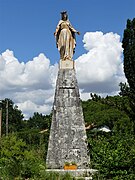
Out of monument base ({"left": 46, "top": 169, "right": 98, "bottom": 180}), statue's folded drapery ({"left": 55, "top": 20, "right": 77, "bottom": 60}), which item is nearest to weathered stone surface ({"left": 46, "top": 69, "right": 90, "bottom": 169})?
monument base ({"left": 46, "top": 169, "right": 98, "bottom": 180})

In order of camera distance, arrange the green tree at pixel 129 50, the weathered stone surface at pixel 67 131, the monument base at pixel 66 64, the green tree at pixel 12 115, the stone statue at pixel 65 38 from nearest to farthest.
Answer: the weathered stone surface at pixel 67 131 < the monument base at pixel 66 64 < the stone statue at pixel 65 38 < the green tree at pixel 129 50 < the green tree at pixel 12 115

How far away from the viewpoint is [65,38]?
12414mm

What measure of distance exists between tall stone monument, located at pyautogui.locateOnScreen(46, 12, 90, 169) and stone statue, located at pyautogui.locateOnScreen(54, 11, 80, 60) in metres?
0.18

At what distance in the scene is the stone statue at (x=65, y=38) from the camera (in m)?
12.3

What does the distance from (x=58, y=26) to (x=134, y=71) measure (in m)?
3.60

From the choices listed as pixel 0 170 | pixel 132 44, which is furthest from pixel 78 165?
pixel 132 44

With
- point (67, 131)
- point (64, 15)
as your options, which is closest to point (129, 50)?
point (64, 15)

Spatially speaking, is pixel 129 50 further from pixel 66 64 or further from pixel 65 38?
pixel 66 64

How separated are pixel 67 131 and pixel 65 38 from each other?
2.99 meters

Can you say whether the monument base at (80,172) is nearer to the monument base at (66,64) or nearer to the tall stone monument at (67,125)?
the tall stone monument at (67,125)

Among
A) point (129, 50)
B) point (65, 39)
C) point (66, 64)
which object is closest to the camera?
point (66, 64)

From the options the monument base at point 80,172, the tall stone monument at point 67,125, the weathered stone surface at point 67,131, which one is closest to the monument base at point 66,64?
the tall stone monument at point 67,125

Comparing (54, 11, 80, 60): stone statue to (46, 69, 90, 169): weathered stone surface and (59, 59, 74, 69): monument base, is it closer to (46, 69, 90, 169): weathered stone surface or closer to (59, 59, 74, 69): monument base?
(59, 59, 74, 69): monument base

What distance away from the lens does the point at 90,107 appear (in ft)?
105
